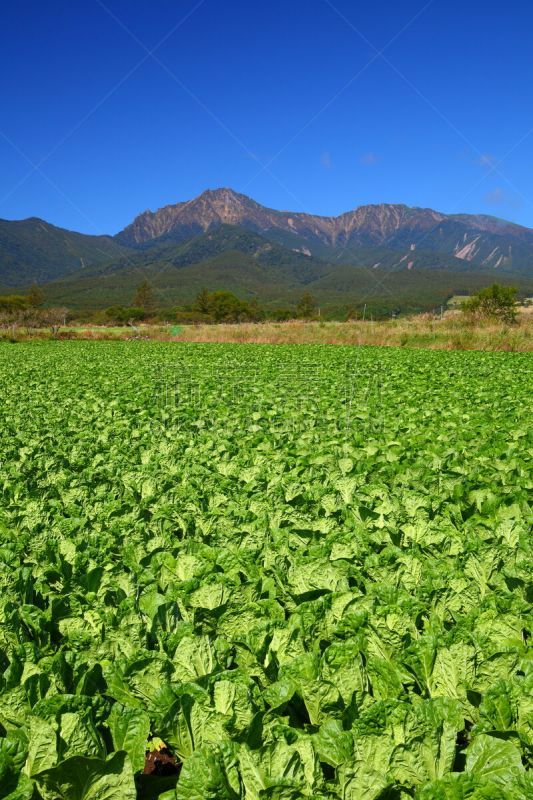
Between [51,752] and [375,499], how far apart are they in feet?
11.8

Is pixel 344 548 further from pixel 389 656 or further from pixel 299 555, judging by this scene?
pixel 389 656

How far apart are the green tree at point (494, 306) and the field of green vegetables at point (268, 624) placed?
34795 mm

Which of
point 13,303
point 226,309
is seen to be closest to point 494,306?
point 226,309

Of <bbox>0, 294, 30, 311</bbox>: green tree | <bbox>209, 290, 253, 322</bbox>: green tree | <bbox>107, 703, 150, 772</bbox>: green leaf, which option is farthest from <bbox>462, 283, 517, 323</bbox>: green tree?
<bbox>0, 294, 30, 311</bbox>: green tree

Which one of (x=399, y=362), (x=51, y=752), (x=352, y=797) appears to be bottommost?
(x=352, y=797)

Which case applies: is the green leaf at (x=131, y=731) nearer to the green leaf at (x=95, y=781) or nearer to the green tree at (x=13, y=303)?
the green leaf at (x=95, y=781)

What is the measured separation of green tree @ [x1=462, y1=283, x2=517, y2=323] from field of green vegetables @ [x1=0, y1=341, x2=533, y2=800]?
1370 inches

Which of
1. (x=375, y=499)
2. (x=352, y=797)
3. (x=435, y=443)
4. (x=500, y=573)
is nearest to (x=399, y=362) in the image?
(x=435, y=443)

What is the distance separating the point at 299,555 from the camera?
3680 mm

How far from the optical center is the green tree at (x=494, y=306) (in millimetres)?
39156

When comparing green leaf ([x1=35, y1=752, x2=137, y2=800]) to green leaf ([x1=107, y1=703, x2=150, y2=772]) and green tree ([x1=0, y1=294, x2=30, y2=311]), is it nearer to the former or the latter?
green leaf ([x1=107, y1=703, x2=150, y2=772])

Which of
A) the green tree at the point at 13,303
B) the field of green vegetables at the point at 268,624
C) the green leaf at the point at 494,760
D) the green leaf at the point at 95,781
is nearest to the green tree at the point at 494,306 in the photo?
the field of green vegetables at the point at 268,624

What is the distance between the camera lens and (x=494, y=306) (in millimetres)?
44281

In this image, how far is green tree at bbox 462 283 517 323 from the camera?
3916cm
